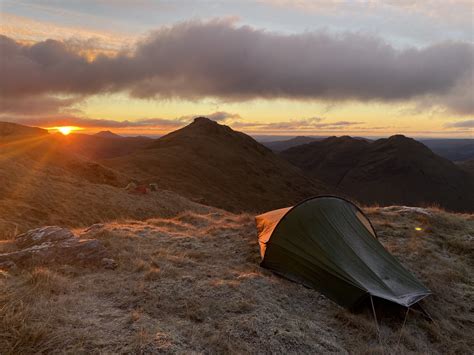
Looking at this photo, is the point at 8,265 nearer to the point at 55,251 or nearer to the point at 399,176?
the point at 55,251

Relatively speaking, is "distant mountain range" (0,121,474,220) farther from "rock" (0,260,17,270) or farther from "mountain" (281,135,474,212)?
"rock" (0,260,17,270)

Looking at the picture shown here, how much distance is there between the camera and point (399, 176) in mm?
160000

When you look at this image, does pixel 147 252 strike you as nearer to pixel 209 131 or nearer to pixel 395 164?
pixel 209 131

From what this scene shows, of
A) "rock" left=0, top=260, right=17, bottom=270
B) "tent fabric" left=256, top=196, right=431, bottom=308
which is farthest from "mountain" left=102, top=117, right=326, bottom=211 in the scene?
A: "rock" left=0, top=260, right=17, bottom=270

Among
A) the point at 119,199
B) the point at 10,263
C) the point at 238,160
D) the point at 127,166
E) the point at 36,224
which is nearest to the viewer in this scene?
the point at 10,263

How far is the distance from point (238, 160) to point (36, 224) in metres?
73.9

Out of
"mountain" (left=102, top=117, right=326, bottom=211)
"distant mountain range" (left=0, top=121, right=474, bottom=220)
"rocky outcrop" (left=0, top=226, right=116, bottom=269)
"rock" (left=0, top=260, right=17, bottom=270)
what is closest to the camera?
"rock" (left=0, top=260, right=17, bottom=270)

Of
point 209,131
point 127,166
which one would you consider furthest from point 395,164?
point 127,166

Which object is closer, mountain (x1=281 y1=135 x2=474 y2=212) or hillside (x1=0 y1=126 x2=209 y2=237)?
hillside (x1=0 y1=126 x2=209 y2=237)

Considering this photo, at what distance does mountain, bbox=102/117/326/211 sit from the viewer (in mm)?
49344

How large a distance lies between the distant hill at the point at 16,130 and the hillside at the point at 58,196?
14.9m

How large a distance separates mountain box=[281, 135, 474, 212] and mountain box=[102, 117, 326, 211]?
53.7 meters

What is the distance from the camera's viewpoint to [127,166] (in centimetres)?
4831

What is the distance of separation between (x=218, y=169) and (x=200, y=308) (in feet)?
221
